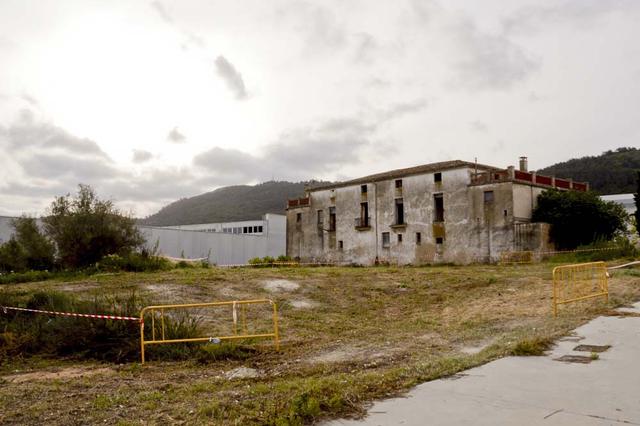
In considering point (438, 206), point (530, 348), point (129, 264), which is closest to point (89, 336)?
point (530, 348)

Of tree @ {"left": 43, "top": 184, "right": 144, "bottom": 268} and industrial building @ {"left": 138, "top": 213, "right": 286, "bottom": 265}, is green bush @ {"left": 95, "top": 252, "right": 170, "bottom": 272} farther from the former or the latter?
industrial building @ {"left": 138, "top": 213, "right": 286, "bottom": 265}

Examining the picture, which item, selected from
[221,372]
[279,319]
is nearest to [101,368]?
[221,372]

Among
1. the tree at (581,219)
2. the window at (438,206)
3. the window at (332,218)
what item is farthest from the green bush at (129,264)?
the tree at (581,219)

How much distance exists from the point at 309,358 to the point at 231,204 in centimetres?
12909

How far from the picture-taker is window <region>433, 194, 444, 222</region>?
43688 millimetres

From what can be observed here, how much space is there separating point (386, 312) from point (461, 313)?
2.33m

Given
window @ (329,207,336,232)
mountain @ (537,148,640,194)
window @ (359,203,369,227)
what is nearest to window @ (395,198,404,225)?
window @ (359,203,369,227)

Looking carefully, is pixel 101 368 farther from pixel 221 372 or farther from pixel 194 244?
pixel 194 244

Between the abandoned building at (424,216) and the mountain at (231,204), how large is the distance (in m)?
59.6

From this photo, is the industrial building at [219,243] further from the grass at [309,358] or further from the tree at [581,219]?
the grass at [309,358]

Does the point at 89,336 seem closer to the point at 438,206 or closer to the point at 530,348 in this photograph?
the point at 530,348

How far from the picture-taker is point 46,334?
438 inches

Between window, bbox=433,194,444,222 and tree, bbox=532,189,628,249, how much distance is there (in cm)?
795

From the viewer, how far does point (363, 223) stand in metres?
49.0
